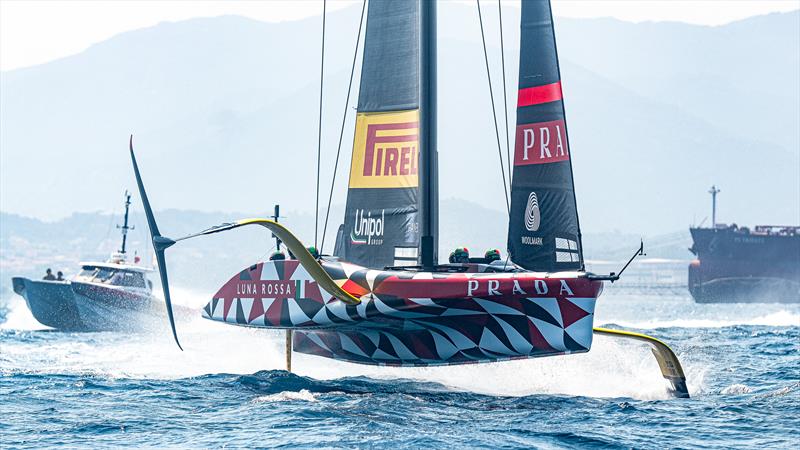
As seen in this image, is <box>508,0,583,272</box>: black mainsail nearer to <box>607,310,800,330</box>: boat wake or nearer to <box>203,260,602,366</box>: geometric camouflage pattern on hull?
<box>203,260,602,366</box>: geometric camouflage pattern on hull

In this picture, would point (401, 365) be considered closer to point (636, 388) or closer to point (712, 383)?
point (636, 388)

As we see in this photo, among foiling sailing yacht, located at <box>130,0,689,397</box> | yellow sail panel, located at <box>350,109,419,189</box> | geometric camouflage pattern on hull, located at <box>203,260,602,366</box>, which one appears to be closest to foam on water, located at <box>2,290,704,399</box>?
foiling sailing yacht, located at <box>130,0,689,397</box>

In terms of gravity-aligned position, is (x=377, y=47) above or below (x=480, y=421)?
above

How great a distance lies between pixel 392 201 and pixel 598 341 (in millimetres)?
4450

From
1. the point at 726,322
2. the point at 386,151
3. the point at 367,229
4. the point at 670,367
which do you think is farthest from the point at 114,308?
the point at 726,322

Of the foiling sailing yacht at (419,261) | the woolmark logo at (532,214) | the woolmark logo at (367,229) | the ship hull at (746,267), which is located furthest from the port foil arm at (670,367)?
the ship hull at (746,267)

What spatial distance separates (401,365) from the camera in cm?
1644

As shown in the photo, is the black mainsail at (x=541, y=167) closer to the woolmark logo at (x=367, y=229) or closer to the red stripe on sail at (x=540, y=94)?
the red stripe on sail at (x=540, y=94)

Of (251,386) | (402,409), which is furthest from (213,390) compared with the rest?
(402,409)

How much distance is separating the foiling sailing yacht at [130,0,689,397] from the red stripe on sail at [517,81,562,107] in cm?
2

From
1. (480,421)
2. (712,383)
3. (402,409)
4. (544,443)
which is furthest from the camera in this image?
(712,383)

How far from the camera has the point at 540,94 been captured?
54.3 feet

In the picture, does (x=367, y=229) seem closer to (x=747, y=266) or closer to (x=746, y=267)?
(x=747, y=266)

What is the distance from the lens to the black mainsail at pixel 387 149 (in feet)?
56.3
